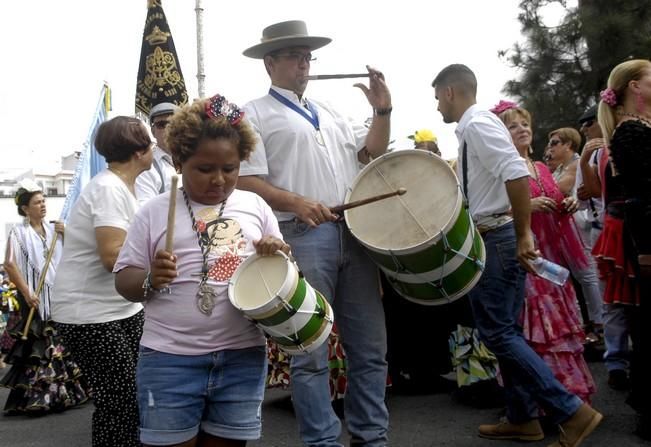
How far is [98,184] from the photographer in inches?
139

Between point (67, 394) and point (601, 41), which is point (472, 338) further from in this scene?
point (601, 41)

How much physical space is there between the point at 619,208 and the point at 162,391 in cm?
303

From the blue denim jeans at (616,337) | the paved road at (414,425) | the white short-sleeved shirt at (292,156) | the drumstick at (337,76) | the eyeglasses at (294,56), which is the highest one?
the eyeglasses at (294,56)

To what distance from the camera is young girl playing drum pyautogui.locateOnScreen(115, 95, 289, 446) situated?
2572mm

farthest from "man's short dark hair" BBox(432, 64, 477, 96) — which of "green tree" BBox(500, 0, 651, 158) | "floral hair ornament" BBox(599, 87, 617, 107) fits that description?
"green tree" BBox(500, 0, 651, 158)

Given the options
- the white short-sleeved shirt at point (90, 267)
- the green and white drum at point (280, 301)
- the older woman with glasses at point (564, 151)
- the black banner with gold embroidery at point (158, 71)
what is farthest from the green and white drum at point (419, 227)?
the older woman with glasses at point (564, 151)

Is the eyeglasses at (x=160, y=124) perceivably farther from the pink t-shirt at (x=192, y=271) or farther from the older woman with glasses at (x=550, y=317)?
the pink t-shirt at (x=192, y=271)

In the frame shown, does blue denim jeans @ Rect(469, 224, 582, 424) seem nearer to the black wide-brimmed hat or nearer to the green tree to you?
the black wide-brimmed hat

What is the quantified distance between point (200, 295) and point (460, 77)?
2.23 metres

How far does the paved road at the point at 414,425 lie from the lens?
4285mm

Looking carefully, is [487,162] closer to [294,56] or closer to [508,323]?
[508,323]

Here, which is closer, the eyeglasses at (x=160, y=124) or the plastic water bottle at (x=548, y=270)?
the plastic water bottle at (x=548, y=270)

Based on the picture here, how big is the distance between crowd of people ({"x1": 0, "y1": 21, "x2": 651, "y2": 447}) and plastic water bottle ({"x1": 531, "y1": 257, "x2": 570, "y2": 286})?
35 mm

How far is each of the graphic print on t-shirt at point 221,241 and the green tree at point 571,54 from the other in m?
13.3
